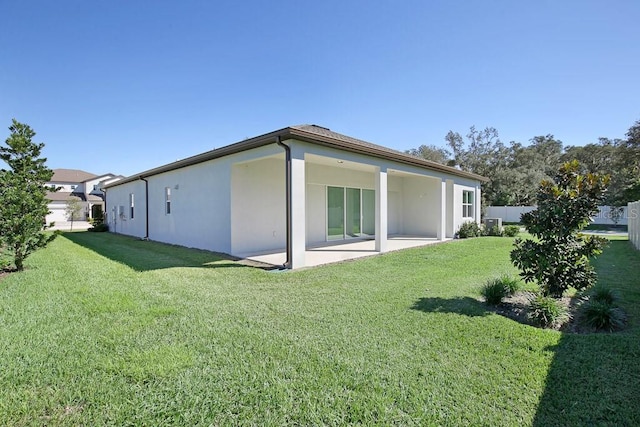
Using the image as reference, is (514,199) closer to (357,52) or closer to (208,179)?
(357,52)

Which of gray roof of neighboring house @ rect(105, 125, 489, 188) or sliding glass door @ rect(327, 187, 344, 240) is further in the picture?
sliding glass door @ rect(327, 187, 344, 240)

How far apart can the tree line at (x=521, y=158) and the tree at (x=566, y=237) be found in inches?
1199

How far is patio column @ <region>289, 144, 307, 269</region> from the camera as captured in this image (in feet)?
25.8

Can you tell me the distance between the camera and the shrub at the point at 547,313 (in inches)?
167

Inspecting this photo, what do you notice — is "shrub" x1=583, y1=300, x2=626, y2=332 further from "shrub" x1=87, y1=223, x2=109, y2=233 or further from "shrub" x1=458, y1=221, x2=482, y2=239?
"shrub" x1=87, y1=223, x2=109, y2=233

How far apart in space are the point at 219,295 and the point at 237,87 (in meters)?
11.6

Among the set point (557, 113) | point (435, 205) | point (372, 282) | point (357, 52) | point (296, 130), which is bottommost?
point (372, 282)

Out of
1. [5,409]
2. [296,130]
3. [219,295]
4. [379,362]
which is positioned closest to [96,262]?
[219,295]

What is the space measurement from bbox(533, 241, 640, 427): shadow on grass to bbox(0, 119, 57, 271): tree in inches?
408

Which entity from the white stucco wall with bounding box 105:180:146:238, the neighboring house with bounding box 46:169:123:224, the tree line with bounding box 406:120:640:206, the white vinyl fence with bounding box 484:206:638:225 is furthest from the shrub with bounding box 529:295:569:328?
the neighboring house with bounding box 46:169:123:224

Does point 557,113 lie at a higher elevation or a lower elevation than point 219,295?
higher

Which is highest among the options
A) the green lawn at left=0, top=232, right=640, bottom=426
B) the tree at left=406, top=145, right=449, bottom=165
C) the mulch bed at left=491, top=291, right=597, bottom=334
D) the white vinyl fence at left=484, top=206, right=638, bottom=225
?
the tree at left=406, top=145, right=449, bottom=165

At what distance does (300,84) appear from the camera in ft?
49.2

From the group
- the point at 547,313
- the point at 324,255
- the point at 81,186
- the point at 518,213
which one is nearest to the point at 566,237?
the point at 547,313
